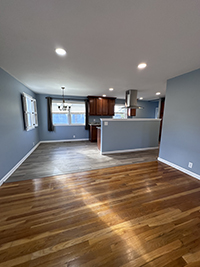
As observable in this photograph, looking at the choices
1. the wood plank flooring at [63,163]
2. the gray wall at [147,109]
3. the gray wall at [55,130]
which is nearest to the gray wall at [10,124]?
the wood plank flooring at [63,163]

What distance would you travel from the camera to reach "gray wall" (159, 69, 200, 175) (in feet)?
7.95

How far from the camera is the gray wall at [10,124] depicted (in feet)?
7.55

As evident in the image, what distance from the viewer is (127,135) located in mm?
4117

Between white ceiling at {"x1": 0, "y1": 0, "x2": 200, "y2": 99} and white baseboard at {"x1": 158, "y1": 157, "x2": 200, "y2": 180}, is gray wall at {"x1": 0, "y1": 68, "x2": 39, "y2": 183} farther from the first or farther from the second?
white baseboard at {"x1": 158, "y1": 157, "x2": 200, "y2": 180}

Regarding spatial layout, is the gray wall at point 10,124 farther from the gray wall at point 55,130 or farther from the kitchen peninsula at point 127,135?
the kitchen peninsula at point 127,135

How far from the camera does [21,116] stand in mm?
3230

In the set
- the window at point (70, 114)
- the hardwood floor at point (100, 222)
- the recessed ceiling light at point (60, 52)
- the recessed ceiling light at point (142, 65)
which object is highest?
the recessed ceiling light at point (142, 65)

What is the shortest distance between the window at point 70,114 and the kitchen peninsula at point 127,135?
7.68 feet

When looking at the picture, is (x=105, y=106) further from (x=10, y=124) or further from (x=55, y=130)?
(x=10, y=124)

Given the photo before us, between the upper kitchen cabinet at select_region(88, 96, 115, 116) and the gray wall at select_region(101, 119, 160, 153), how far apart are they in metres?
2.09

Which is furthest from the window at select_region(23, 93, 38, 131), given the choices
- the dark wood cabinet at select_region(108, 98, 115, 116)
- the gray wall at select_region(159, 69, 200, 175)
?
the gray wall at select_region(159, 69, 200, 175)

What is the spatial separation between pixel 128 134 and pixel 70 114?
3321mm

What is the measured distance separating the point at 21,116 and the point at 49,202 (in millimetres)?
2700

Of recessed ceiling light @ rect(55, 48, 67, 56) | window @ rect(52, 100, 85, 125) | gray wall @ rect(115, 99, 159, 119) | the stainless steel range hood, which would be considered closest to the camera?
recessed ceiling light @ rect(55, 48, 67, 56)
